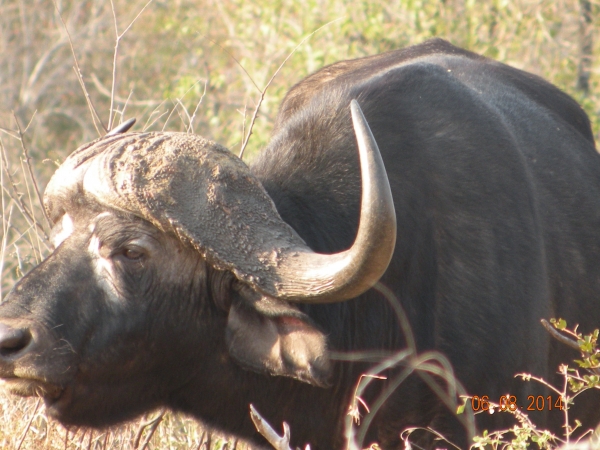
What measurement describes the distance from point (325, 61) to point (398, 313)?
208 inches

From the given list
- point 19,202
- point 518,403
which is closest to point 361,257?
point 518,403

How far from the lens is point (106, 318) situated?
10.4 ft

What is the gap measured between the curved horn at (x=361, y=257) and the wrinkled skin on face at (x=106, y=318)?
420 mm

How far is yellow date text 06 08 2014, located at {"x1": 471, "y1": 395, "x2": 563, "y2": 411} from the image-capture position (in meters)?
3.41

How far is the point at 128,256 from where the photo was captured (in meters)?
3.26

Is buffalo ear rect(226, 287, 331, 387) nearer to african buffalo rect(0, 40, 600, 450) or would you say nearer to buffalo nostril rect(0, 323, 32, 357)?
african buffalo rect(0, 40, 600, 450)

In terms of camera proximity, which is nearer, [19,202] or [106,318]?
[106,318]

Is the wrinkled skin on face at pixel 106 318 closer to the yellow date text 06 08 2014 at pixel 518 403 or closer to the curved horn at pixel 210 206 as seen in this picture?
the curved horn at pixel 210 206

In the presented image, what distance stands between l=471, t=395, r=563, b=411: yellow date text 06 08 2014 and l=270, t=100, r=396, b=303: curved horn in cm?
74

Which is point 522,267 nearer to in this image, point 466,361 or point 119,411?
point 466,361

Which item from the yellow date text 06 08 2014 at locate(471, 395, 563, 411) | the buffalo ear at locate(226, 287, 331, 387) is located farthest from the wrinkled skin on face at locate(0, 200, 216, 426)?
the yellow date text 06 08 2014 at locate(471, 395, 563, 411)

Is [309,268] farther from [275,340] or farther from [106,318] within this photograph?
[106,318]

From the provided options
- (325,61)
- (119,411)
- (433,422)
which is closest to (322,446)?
(433,422)

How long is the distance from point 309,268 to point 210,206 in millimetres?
398
